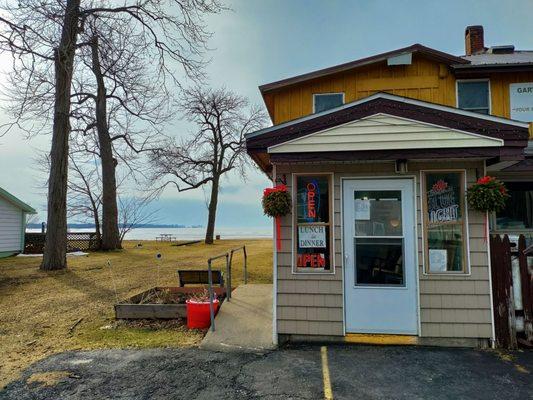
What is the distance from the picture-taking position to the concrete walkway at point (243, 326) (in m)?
5.63

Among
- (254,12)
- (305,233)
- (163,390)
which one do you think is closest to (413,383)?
(305,233)

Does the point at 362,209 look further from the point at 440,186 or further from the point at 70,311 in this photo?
the point at 70,311

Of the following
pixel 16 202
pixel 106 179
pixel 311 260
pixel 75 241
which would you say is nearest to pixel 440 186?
pixel 311 260

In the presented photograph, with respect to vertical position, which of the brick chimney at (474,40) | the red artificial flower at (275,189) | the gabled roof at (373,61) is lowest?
the red artificial flower at (275,189)

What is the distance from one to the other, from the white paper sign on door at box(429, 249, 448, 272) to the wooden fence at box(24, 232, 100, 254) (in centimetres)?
→ 2287

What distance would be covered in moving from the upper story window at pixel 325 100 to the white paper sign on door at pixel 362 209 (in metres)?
5.94

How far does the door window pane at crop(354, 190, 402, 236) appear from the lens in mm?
5723

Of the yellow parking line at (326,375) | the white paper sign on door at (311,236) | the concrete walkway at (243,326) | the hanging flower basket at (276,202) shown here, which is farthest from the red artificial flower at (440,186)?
the concrete walkway at (243,326)

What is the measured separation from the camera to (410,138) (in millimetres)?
5441

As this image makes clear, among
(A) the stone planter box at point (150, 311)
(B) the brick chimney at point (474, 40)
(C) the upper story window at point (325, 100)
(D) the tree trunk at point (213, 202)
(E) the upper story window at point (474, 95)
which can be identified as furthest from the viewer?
(D) the tree trunk at point (213, 202)

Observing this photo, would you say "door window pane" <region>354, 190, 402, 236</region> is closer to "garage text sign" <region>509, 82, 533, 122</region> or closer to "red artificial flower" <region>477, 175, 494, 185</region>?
"red artificial flower" <region>477, 175, 494, 185</region>

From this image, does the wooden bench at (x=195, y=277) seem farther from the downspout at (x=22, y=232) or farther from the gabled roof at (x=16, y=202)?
the downspout at (x=22, y=232)

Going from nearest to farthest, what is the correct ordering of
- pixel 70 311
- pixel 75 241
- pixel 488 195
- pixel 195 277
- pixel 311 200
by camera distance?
1. pixel 488 195
2. pixel 311 200
3. pixel 70 311
4. pixel 195 277
5. pixel 75 241

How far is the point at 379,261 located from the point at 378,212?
73 cm
